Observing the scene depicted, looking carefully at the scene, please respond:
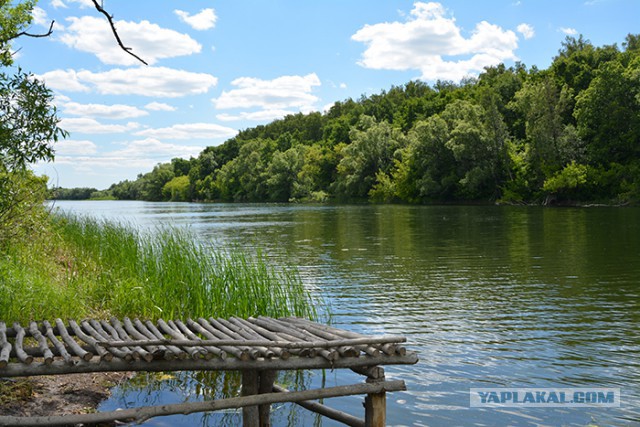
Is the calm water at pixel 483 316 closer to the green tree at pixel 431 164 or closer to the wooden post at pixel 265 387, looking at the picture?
the wooden post at pixel 265 387

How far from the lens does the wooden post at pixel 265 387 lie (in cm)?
697

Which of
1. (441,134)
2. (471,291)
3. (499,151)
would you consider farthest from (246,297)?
(441,134)

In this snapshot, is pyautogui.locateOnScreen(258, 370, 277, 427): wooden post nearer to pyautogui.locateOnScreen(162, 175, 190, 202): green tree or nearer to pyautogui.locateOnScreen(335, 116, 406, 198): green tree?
pyautogui.locateOnScreen(335, 116, 406, 198): green tree

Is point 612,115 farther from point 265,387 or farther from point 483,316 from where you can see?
point 265,387

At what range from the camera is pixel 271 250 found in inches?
1133

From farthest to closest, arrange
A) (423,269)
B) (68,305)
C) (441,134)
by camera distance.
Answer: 1. (441,134)
2. (423,269)
3. (68,305)

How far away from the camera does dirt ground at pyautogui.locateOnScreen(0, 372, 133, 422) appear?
23.0 feet

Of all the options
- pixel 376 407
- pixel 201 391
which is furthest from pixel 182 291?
pixel 376 407

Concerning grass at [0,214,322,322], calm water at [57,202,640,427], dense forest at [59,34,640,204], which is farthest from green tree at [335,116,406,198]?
grass at [0,214,322,322]

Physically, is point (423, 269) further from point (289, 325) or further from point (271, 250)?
point (289, 325)

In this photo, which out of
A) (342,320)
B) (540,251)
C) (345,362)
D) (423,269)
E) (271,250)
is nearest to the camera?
(345,362)

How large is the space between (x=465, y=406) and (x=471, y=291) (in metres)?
9.50

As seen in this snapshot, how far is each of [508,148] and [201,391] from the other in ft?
246

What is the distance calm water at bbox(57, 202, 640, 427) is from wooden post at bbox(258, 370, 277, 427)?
68 cm
